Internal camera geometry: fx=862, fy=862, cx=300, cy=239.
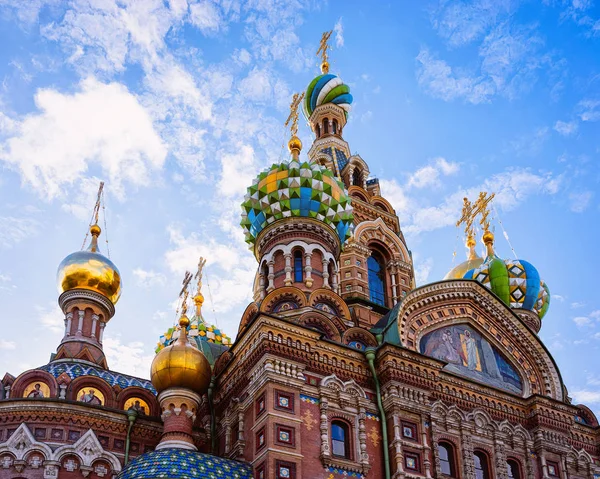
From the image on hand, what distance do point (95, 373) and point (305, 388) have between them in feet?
13.2

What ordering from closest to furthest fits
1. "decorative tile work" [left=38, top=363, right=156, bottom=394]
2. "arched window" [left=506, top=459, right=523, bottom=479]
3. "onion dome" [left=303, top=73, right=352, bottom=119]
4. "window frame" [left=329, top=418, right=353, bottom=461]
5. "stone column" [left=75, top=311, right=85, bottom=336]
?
"window frame" [left=329, top=418, right=353, bottom=461]
"arched window" [left=506, top=459, right=523, bottom=479]
"decorative tile work" [left=38, top=363, right=156, bottom=394]
"stone column" [left=75, top=311, right=85, bottom=336]
"onion dome" [left=303, top=73, right=352, bottom=119]

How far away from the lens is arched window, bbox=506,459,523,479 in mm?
12617

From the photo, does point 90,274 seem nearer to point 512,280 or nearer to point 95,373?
point 95,373

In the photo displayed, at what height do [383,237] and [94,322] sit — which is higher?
[383,237]

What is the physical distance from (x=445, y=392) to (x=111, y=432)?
4853 millimetres

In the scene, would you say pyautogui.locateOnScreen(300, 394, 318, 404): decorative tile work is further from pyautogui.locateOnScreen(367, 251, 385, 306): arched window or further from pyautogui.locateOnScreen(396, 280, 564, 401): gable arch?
pyautogui.locateOnScreen(367, 251, 385, 306): arched window

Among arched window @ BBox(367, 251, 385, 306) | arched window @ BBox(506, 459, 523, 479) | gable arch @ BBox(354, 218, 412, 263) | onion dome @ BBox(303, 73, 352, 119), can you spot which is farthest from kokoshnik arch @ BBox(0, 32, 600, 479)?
onion dome @ BBox(303, 73, 352, 119)

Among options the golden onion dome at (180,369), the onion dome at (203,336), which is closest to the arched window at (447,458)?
the golden onion dome at (180,369)

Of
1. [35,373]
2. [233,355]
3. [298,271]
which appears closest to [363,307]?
[298,271]

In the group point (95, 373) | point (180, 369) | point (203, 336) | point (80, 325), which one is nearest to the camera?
point (180, 369)

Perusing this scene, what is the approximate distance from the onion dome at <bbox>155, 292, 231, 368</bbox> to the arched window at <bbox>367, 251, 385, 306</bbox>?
3.07 metres

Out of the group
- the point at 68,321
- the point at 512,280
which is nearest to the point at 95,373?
the point at 68,321

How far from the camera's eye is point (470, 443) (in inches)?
481

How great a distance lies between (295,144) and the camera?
54.0ft
